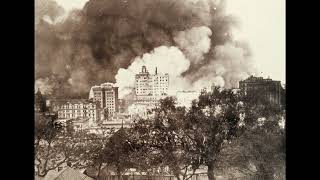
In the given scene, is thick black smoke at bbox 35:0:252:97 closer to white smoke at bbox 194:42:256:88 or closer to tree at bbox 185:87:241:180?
white smoke at bbox 194:42:256:88

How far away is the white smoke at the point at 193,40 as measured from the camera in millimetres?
2463

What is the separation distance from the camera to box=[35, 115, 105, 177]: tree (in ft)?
8.21

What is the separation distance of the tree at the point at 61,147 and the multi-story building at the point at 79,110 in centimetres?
9

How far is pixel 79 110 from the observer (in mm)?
2494

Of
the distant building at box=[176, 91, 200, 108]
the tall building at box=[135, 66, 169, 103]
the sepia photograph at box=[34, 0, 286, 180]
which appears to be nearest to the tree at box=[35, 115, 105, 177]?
the sepia photograph at box=[34, 0, 286, 180]

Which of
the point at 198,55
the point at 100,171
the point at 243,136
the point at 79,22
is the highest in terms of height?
the point at 79,22

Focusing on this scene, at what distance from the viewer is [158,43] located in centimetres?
247

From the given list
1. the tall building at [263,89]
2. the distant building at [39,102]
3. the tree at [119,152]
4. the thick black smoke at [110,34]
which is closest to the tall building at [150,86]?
the thick black smoke at [110,34]

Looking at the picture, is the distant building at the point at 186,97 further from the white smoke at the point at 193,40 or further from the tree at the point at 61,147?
the tree at the point at 61,147

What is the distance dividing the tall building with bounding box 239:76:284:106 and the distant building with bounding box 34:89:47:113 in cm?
120
